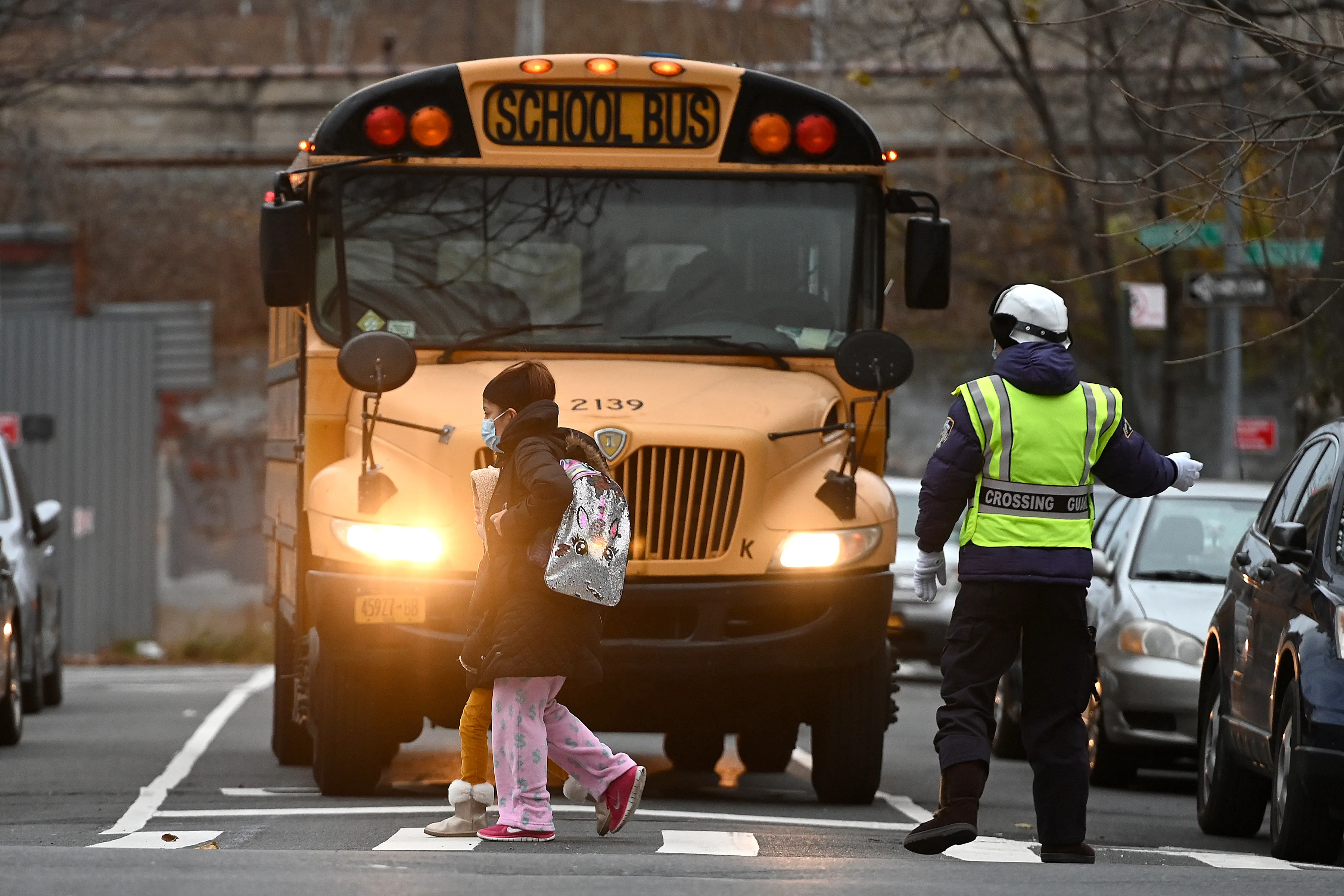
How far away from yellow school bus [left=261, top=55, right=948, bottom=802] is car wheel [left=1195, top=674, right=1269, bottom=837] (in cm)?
132

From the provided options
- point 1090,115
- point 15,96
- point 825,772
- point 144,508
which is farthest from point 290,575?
point 144,508

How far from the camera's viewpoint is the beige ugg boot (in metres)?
8.20

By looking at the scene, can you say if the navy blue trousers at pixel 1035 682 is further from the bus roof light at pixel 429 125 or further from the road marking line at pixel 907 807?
Result: the bus roof light at pixel 429 125

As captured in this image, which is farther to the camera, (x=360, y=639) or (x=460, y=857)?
(x=360, y=639)

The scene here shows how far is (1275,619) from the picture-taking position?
9180 mm

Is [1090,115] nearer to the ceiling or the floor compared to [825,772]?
nearer to the ceiling

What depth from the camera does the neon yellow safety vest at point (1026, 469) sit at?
25.4ft

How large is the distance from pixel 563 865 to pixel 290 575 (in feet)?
13.6

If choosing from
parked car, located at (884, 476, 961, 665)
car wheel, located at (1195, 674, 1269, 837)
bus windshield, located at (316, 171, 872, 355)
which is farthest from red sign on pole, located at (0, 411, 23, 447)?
car wheel, located at (1195, 674, 1269, 837)

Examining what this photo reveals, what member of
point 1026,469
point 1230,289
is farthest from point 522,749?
point 1230,289

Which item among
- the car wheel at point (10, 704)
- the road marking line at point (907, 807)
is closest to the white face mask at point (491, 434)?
the road marking line at point (907, 807)

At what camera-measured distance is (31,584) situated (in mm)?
15312

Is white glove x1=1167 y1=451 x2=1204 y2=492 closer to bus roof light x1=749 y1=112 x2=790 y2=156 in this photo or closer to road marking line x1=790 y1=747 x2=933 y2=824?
road marking line x1=790 y1=747 x2=933 y2=824

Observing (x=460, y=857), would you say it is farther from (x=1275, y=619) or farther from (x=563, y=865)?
(x=1275, y=619)
